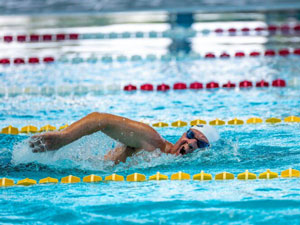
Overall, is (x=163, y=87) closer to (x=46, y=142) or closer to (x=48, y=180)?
(x=48, y=180)

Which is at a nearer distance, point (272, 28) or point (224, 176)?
point (224, 176)

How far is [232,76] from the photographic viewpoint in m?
7.98

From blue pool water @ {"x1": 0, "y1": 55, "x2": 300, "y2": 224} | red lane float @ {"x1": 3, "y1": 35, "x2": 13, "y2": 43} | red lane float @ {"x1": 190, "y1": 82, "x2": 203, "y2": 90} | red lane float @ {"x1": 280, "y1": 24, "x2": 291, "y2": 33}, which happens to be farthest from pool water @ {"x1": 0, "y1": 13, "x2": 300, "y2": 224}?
red lane float @ {"x1": 280, "y1": 24, "x2": 291, "y2": 33}

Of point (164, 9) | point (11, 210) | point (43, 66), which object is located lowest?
point (11, 210)

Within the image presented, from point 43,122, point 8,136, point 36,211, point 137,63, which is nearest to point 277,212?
point 36,211

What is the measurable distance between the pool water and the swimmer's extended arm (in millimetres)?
99

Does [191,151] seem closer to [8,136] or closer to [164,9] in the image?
[8,136]

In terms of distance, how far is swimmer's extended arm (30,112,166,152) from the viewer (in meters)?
3.87

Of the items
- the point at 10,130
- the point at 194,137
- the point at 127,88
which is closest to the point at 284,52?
the point at 127,88

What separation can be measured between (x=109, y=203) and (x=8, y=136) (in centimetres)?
204

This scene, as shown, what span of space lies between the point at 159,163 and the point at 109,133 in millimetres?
408

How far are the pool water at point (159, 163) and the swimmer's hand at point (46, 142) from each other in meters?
0.26

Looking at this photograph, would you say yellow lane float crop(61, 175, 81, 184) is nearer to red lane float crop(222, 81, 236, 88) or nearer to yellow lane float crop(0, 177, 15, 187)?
yellow lane float crop(0, 177, 15, 187)

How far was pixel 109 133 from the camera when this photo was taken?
414cm
